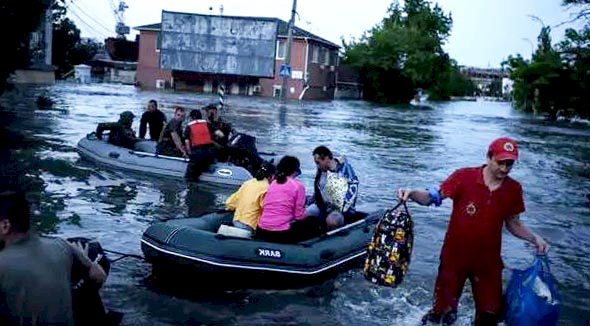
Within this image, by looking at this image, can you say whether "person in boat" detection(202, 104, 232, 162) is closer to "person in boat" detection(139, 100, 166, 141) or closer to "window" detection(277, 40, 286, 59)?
"person in boat" detection(139, 100, 166, 141)

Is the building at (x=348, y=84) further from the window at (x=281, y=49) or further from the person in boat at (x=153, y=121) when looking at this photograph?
the person in boat at (x=153, y=121)

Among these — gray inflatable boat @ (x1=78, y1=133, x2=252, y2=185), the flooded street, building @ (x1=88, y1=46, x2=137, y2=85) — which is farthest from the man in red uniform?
building @ (x1=88, y1=46, x2=137, y2=85)

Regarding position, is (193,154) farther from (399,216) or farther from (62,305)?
(62,305)

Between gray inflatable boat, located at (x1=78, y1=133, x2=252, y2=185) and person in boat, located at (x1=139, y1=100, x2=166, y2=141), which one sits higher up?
person in boat, located at (x1=139, y1=100, x2=166, y2=141)

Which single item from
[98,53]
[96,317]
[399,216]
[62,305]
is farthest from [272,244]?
[98,53]

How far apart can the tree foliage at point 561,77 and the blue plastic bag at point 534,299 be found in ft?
131

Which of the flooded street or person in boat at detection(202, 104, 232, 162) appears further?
person in boat at detection(202, 104, 232, 162)

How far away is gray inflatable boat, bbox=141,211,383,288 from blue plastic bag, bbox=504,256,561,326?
9.23 ft

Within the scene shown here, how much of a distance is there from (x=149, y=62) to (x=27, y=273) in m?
65.8

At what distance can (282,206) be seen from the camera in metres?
8.38

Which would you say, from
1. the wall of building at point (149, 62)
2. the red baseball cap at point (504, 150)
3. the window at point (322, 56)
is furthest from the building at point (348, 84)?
the red baseball cap at point (504, 150)

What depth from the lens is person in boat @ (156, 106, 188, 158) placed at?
15.4m

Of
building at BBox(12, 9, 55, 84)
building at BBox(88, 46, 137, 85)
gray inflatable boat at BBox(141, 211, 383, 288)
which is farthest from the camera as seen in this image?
building at BBox(88, 46, 137, 85)

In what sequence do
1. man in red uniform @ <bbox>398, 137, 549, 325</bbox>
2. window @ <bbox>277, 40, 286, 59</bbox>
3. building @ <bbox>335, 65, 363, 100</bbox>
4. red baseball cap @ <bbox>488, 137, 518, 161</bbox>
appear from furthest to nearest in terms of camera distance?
1. building @ <bbox>335, 65, 363, 100</bbox>
2. window @ <bbox>277, 40, 286, 59</bbox>
3. man in red uniform @ <bbox>398, 137, 549, 325</bbox>
4. red baseball cap @ <bbox>488, 137, 518, 161</bbox>
